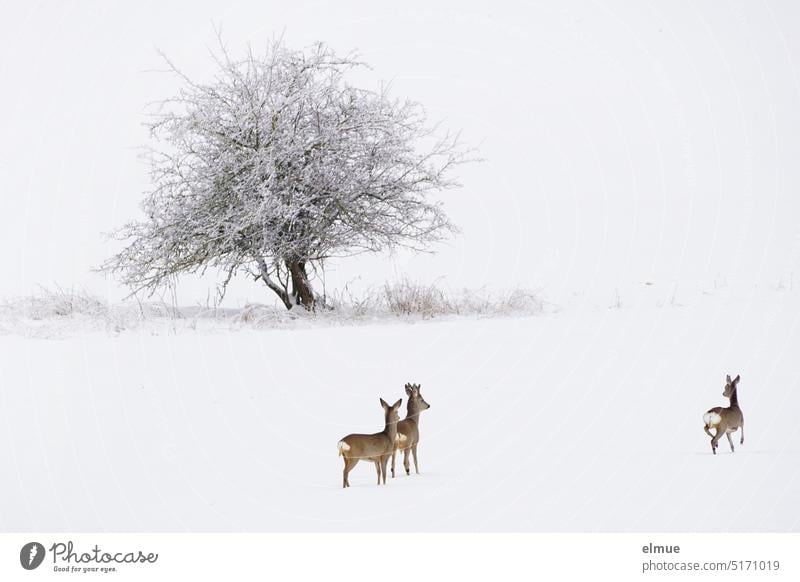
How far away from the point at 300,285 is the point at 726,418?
256 inches

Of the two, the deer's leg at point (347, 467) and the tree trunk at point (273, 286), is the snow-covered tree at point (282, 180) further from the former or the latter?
the deer's leg at point (347, 467)

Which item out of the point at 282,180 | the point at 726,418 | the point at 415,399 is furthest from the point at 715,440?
the point at 282,180

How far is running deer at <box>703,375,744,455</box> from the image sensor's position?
16.3 ft

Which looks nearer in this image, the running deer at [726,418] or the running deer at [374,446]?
the running deer at [374,446]

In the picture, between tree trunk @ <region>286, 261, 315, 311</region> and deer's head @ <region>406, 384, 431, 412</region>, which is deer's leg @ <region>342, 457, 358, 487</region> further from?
tree trunk @ <region>286, 261, 315, 311</region>

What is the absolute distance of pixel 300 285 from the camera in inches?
424

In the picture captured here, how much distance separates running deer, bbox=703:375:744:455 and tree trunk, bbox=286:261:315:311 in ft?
20.4

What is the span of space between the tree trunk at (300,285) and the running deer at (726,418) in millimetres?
6205

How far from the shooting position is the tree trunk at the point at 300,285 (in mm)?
10688

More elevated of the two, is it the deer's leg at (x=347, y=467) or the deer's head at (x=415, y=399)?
the deer's head at (x=415, y=399)

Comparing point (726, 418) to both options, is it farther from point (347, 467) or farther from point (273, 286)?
point (273, 286)

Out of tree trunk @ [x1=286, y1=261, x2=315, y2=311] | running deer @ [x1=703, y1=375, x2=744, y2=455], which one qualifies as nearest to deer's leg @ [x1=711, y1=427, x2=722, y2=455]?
running deer @ [x1=703, y1=375, x2=744, y2=455]

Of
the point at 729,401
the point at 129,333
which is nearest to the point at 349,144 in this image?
the point at 129,333

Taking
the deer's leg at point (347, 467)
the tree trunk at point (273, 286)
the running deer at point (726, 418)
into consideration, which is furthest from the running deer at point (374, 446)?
the tree trunk at point (273, 286)
